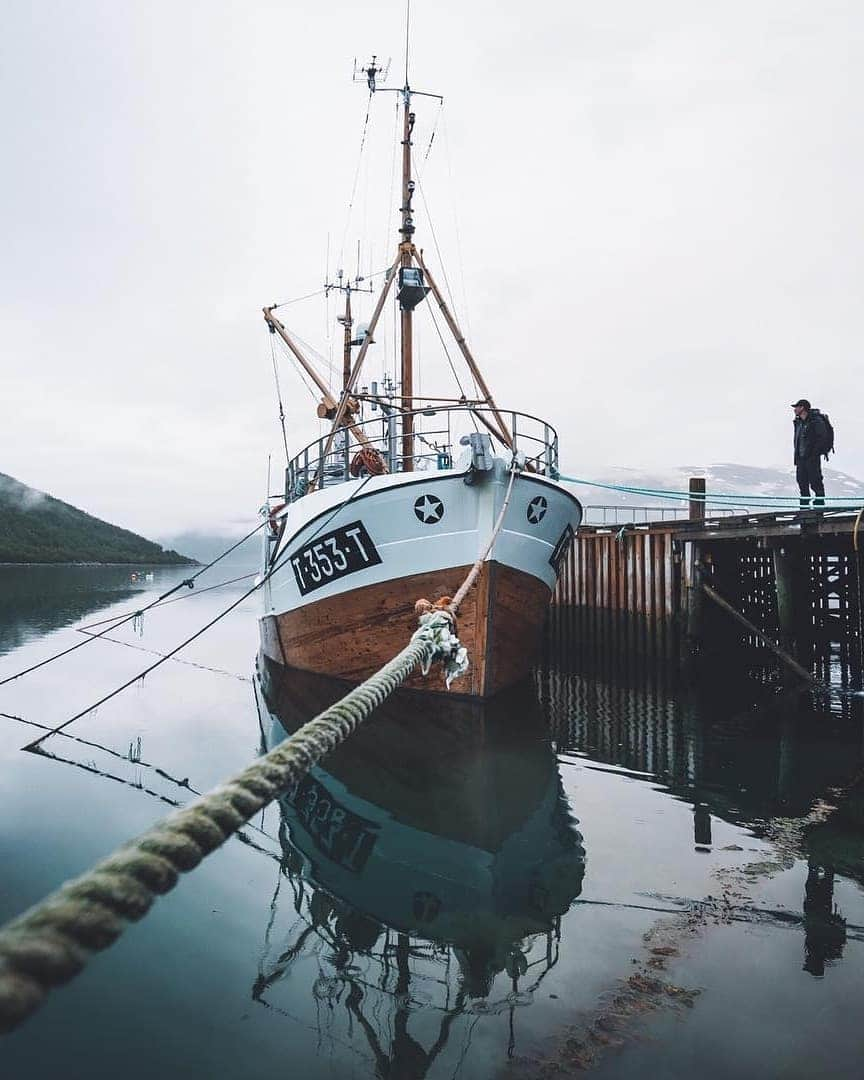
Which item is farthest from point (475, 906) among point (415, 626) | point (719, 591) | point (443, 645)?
point (719, 591)

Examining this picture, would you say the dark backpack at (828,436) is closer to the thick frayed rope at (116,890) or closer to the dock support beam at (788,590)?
the dock support beam at (788,590)

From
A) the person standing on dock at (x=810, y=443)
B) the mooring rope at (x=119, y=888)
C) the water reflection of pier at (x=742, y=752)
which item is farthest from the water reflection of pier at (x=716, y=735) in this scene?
the mooring rope at (x=119, y=888)

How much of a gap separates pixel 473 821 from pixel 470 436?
560cm

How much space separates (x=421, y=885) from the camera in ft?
16.2

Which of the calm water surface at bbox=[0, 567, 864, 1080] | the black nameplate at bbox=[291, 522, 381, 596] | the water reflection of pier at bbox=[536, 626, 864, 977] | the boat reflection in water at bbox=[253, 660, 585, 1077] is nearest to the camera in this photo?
the calm water surface at bbox=[0, 567, 864, 1080]

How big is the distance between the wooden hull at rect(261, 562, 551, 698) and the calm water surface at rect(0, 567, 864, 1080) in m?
0.93

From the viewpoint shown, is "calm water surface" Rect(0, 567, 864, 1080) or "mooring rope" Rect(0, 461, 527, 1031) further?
"calm water surface" Rect(0, 567, 864, 1080)

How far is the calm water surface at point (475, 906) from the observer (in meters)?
3.14

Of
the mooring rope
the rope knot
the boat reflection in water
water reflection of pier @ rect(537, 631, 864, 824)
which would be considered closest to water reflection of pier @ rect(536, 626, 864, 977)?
water reflection of pier @ rect(537, 631, 864, 824)

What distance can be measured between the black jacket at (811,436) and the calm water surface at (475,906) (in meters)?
5.04

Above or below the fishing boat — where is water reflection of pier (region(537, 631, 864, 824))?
below

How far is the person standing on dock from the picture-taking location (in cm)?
1188

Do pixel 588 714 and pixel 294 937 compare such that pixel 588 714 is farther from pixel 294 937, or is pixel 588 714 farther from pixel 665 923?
pixel 294 937

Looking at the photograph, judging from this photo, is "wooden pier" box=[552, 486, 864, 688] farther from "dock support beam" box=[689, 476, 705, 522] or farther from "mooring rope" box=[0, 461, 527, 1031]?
"mooring rope" box=[0, 461, 527, 1031]
